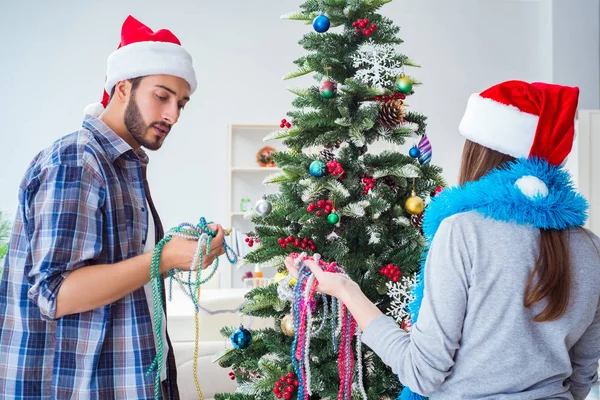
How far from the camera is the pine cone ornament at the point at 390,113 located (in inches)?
77.3

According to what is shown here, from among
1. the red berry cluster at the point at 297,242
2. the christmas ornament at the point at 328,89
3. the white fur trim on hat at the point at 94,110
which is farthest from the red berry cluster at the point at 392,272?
the white fur trim on hat at the point at 94,110

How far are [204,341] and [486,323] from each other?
2.39 m

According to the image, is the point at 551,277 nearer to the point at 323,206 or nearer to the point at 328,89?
the point at 323,206

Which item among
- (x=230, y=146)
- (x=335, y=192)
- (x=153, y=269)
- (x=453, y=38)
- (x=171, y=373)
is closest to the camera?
(x=153, y=269)

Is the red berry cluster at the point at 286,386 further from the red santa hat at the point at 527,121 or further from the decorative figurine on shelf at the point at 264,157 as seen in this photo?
the decorative figurine on shelf at the point at 264,157

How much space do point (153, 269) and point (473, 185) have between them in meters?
0.69

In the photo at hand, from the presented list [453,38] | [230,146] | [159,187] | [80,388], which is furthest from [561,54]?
[80,388]

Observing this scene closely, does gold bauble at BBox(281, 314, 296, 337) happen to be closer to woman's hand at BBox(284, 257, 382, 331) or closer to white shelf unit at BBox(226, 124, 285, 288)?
woman's hand at BBox(284, 257, 382, 331)

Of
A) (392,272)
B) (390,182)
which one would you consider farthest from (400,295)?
(390,182)

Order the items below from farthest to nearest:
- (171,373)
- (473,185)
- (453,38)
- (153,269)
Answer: (453,38), (171,373), (153,269), (473,185)

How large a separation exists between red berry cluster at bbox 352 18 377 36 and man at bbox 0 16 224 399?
0.83 metres

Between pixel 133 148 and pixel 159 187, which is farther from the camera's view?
pixel 159 187

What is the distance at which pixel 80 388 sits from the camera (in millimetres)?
1362

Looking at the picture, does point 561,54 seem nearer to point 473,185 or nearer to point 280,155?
point 280,155
